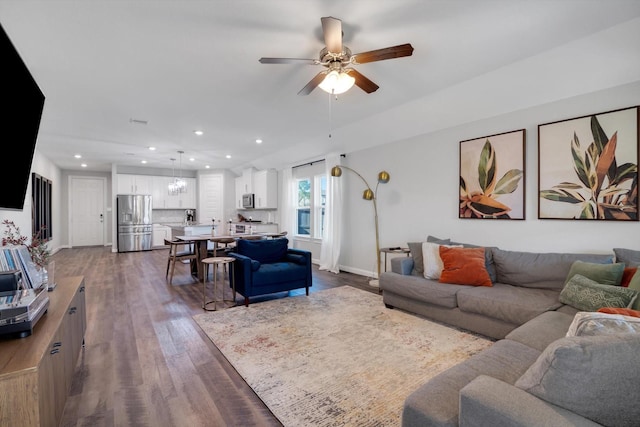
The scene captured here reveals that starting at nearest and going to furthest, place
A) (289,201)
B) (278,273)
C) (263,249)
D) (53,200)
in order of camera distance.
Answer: (278,273) < (263,249) < (289,201) < (53,200)

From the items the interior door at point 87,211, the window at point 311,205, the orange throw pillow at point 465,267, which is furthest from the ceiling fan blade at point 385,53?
the interior door at point 87,211

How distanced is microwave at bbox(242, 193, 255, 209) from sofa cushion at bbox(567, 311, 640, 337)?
26.2 feet

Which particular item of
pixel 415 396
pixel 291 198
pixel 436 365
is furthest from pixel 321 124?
pixel 415 396

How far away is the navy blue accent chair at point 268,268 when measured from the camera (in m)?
3.86

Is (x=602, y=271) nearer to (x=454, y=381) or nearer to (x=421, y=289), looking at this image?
(x=421, y=289)

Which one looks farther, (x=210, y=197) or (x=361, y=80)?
(x=210, y=197)

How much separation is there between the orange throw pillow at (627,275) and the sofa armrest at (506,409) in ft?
6.69

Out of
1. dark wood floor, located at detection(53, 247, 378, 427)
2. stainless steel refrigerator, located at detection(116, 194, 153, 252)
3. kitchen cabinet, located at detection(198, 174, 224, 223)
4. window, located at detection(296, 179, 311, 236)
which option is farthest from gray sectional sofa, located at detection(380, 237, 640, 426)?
stainless steel refrigerator, located at detection(116, 194, 153, 252)

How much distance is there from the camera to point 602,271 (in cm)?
239

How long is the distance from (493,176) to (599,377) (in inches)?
125

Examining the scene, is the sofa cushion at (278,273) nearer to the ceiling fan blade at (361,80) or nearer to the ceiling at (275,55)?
the ceiling at (275,55)

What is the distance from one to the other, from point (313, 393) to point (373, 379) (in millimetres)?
474

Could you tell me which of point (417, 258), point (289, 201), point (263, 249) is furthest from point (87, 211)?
A: point (417, 258)

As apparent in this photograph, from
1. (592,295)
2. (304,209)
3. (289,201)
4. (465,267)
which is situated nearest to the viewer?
(592,295)
